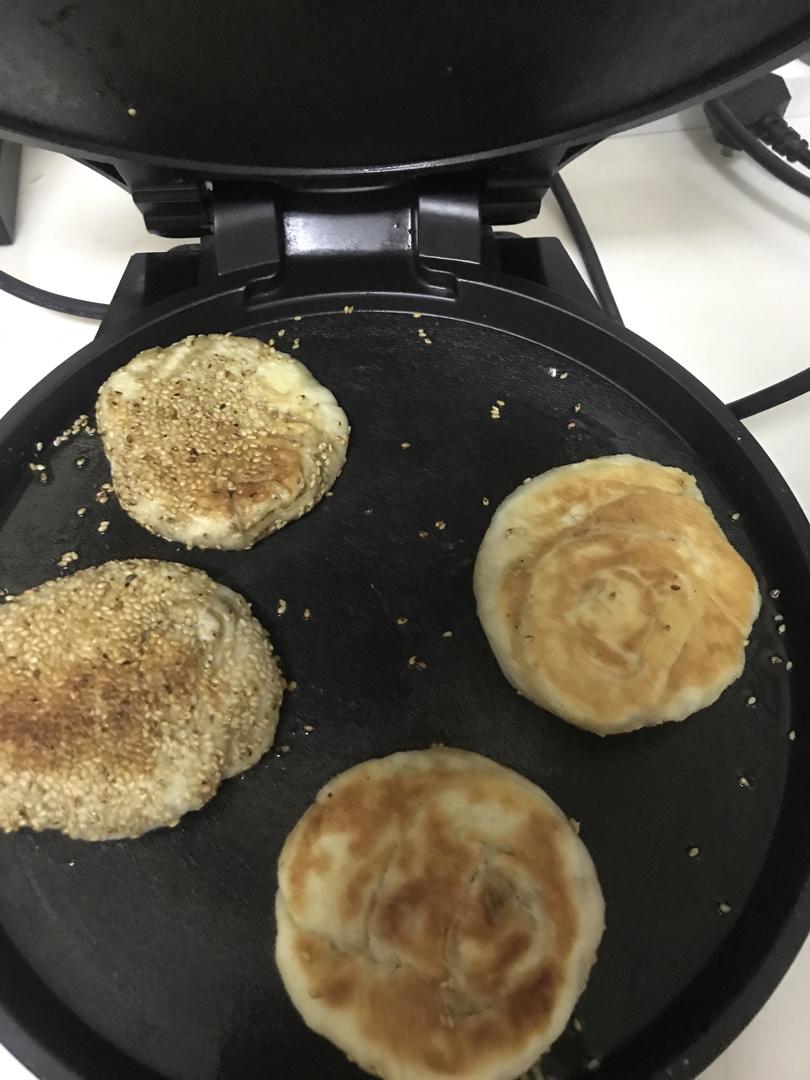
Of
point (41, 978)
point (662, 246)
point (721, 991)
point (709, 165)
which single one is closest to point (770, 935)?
point (721, 991)

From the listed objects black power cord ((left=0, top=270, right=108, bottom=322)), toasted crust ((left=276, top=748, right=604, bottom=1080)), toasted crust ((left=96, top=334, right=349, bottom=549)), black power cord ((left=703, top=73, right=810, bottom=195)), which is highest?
black power cord ((left=703, top=73, right=810, bottom=195))

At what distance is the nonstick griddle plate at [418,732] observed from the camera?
706 millimetres

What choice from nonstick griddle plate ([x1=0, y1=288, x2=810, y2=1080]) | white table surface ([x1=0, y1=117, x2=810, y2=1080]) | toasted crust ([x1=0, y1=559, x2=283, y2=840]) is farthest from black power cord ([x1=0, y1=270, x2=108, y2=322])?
toasted crust ([x1=0, y1=559, x2=283, y2=840])

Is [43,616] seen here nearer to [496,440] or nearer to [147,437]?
[147,437]

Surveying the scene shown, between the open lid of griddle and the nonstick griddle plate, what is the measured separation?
19 centimetres

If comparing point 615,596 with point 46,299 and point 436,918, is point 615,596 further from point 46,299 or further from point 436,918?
point 46,299

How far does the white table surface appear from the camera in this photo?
1.16m

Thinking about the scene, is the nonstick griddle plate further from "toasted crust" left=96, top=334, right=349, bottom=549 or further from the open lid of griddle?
the open lid of griddle

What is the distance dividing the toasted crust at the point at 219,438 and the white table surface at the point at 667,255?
336 mm

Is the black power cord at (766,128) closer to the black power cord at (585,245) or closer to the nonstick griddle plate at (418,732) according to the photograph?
the black power cord at (585,245)

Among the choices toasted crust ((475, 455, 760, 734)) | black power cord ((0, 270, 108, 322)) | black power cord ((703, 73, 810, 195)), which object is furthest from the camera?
black power cord ((703, 73, 810, 195))

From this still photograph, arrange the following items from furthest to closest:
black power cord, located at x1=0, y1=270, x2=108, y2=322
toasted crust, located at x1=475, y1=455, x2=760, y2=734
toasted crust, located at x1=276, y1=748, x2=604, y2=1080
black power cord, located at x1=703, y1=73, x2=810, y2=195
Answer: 1. black power cord, located at x1=703, y1=73, x2=810, y2=195
2. black power cord, located at x1=0, y1=270, x2=108, y2=322
3. toasted crust, located at x1=475, y1=455, x2=760, y2=734
4. toasted crust, located at x1=276, y1=748, x2=604, y2=1080

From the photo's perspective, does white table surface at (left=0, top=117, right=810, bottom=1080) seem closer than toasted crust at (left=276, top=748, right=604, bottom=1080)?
No

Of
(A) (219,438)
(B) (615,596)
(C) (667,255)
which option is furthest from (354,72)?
(C) (667,255)
